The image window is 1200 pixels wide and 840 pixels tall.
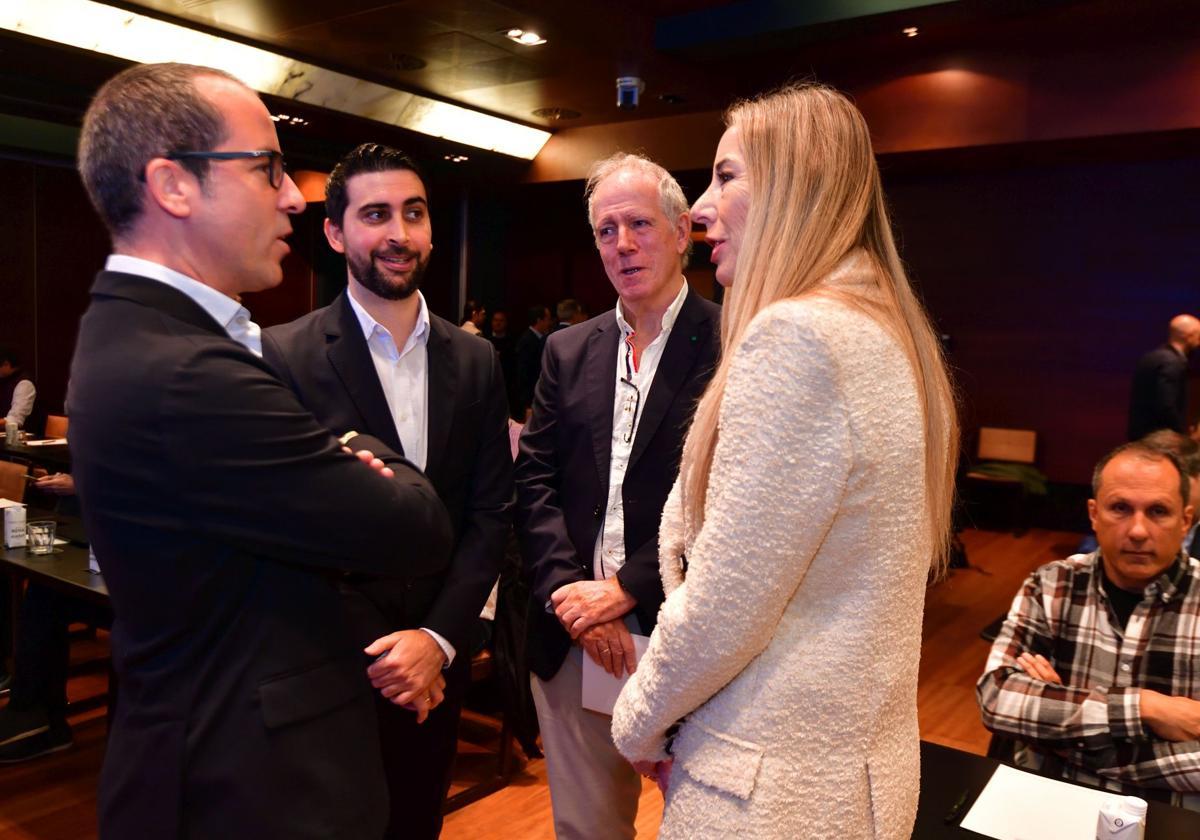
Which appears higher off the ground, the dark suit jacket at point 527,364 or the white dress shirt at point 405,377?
the white dress shirt at point 405,377

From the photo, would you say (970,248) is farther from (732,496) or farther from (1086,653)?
(732,496)

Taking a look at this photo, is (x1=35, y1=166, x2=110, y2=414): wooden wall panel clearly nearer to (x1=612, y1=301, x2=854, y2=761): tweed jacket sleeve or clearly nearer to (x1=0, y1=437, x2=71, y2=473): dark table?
(x1=0, y1=437, x2=71, y2=473): dark table

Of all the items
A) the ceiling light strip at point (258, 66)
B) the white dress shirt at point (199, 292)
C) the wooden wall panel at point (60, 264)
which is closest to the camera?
the white dress shirt at point (199, 292)

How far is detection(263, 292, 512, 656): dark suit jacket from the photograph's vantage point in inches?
73.4

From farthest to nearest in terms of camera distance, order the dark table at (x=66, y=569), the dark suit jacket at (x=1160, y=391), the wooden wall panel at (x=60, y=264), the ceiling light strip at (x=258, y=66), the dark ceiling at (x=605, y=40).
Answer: the wooden wall panel at (x=60, y=264) → the dark suit jacket at (x=1160, y=391) → the ceiling light strip at (x=258, y=66) → the dark ceiling at (x=605, y=40) → the dark table at (x=66, y=569)

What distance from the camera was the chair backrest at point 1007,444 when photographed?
9195 millimetres

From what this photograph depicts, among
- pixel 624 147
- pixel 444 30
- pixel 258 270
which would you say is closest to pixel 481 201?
pixel 624 147

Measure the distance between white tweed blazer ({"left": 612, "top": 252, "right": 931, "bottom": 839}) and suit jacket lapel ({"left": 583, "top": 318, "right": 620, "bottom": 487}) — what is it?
0.92 meters

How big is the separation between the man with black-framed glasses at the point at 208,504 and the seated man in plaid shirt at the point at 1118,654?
4.58 ft

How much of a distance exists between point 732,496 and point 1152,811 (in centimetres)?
105

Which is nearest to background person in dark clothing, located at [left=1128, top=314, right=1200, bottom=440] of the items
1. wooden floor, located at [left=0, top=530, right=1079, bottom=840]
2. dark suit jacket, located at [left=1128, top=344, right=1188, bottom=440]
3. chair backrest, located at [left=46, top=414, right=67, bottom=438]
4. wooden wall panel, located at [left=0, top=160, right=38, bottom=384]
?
dark suit jacket, located at [left=1128, top=344, right=1188, bottom=440]

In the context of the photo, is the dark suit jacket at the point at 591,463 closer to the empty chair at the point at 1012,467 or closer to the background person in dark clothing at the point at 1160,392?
the background person in dark clothing at the point at 1160,392

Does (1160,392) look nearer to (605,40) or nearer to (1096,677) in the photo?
(605,40)

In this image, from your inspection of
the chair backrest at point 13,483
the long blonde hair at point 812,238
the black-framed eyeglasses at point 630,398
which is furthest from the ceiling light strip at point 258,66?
the long blonde hair at point 812,238
